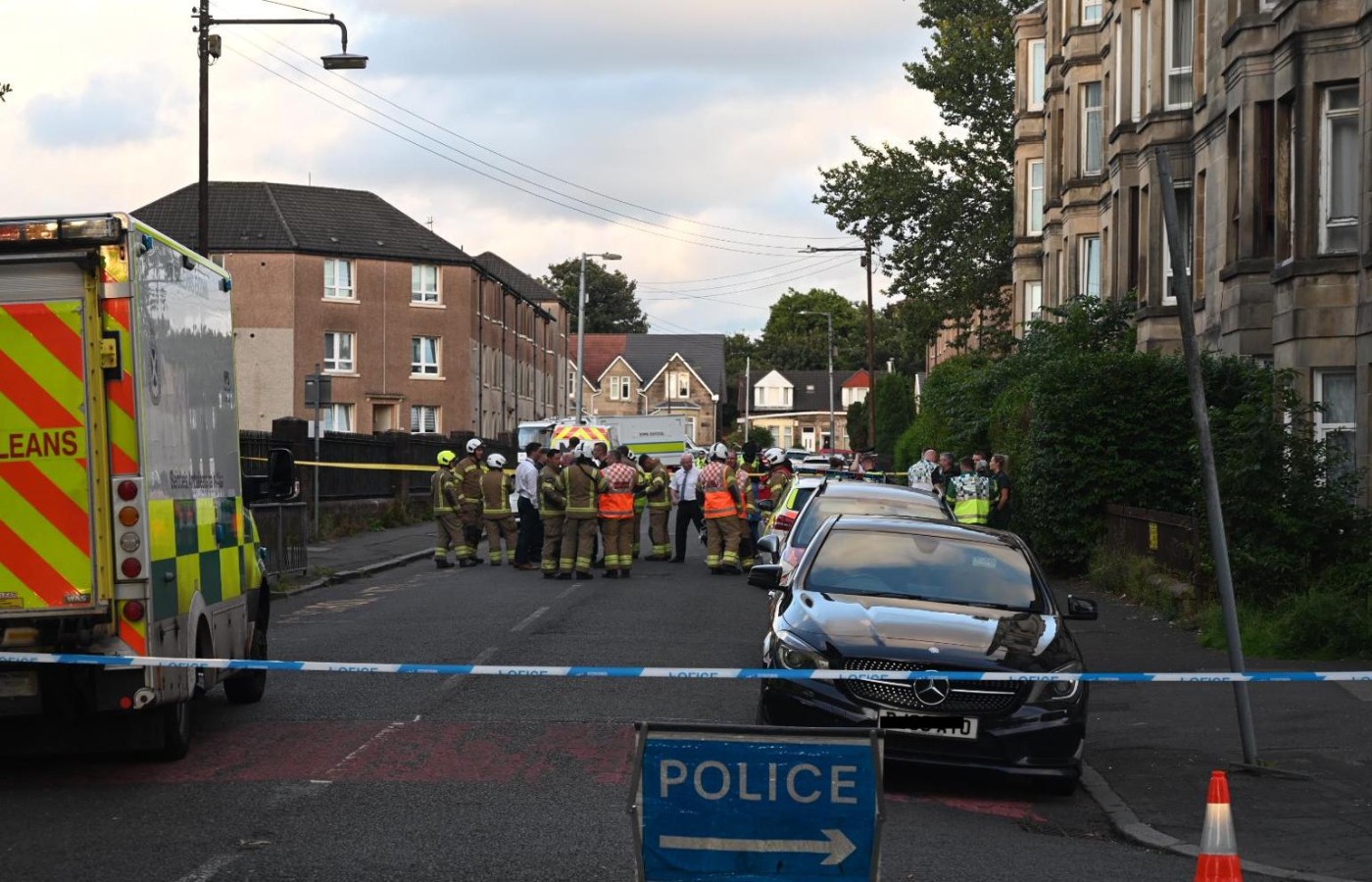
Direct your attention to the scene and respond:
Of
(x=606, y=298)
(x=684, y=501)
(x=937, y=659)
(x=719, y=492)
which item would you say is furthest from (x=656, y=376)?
(x=937, y=659)

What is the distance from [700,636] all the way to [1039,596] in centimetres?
590

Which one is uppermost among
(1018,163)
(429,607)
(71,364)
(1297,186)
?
(1018,163)

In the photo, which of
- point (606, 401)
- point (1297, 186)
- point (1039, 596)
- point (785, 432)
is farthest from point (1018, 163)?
point (785, 432)

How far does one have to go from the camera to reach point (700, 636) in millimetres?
16312

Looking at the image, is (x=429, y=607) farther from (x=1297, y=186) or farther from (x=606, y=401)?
(x=606, y=401)

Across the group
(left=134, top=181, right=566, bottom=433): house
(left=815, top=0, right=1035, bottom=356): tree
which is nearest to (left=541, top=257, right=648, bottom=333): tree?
(left=134, top=181, right=566, bottom=433): house

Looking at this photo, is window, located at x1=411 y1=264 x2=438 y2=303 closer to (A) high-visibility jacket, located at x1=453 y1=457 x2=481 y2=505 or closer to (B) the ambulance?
(A) high-visibility jacket, located at x1=453 y1=457 x2=481 y2=505

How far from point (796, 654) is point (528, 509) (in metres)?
16.8

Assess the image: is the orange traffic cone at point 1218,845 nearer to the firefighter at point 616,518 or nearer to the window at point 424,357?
the firefighter at point 616,518

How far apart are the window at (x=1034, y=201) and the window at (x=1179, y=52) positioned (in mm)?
17568

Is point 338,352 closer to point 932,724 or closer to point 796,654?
point 796,654

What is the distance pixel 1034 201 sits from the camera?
46906 mm

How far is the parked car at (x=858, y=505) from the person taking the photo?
16.3 metres

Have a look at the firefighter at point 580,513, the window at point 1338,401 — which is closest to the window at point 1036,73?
the window at point 1338,401
